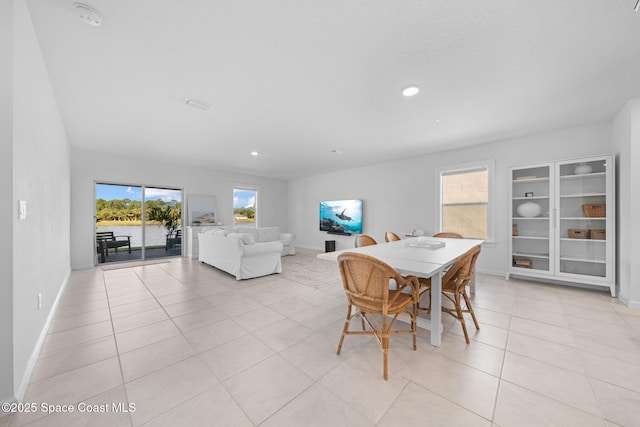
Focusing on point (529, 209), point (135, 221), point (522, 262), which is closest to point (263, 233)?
point (135, 221)

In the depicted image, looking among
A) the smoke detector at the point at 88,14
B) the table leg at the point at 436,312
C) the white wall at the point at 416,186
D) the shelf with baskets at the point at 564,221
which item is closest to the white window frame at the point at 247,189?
the white wall at the point at 416,186

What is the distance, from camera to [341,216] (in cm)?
697

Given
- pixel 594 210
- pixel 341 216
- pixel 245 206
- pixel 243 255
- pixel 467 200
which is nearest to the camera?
pixel 594 210

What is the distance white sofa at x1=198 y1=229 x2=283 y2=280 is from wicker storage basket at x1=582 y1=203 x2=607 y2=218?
4.99 meters

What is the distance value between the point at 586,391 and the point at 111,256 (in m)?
8.66

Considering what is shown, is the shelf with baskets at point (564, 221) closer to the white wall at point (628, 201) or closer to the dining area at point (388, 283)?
the white wall at point (628, 201)

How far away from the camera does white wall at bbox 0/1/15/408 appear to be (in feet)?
4.38

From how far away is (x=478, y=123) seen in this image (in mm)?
3463

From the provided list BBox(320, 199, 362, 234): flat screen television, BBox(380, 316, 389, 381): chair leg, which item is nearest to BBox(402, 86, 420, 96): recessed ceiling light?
BBox(380, 316, 389, 381): chair leg

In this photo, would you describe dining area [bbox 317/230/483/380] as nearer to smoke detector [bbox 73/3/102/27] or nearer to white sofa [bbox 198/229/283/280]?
white sofa [bbox 198/229/283/280]

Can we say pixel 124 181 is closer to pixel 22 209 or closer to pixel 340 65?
pixel 22 209

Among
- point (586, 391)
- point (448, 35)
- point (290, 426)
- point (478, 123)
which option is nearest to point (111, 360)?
point (290, 426)

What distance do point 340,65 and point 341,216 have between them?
507 cm

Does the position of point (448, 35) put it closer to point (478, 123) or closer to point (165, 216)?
point (478, 123)
